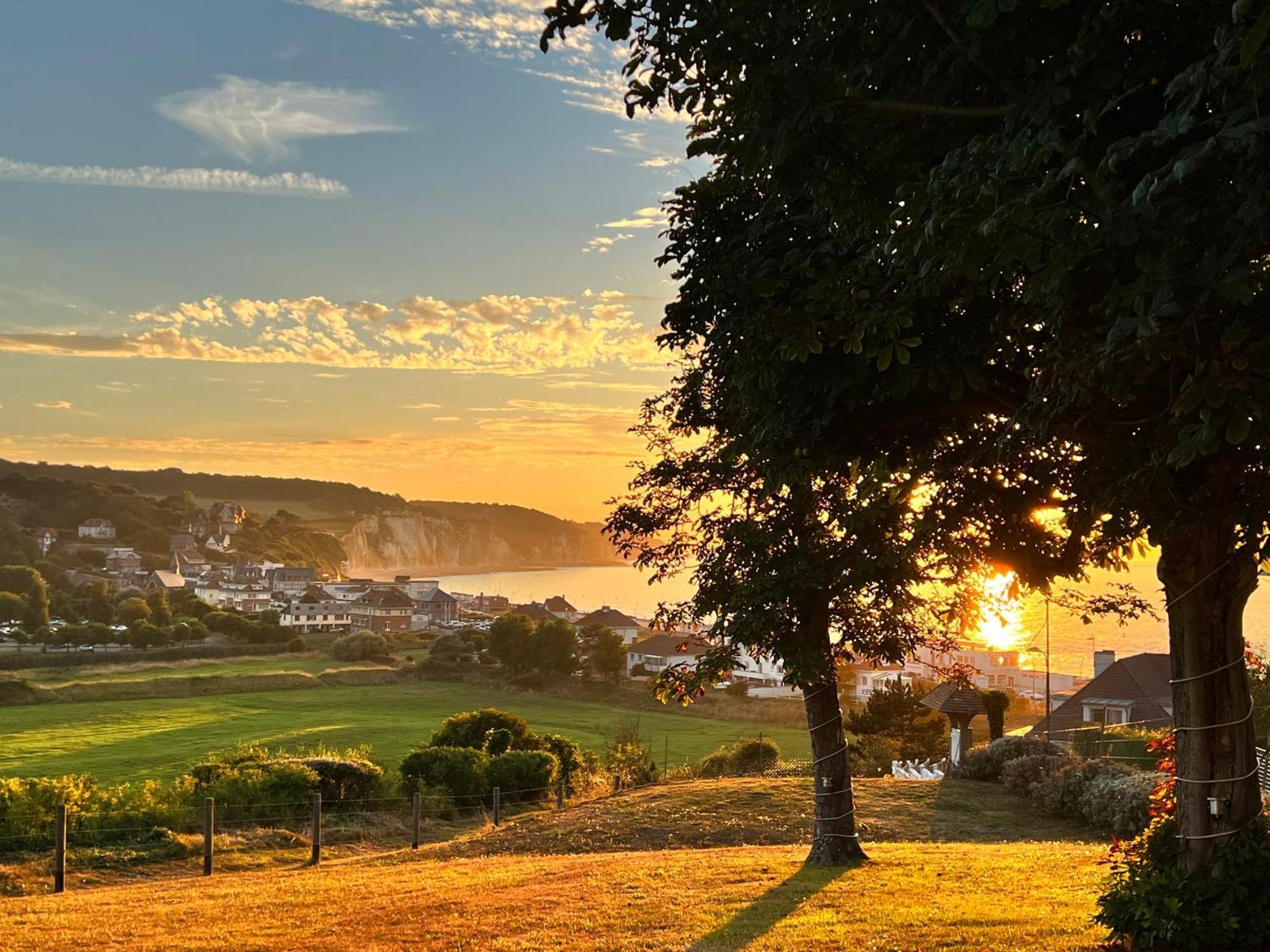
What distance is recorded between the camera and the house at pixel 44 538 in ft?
418

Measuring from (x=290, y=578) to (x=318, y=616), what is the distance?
99.6ft

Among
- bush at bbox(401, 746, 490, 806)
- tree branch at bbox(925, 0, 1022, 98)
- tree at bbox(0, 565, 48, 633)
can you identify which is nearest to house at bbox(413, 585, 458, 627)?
tree at bbox(0, 565, 48, 633)

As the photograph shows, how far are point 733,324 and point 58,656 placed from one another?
3224 inches

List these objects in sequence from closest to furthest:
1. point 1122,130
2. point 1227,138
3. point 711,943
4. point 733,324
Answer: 1. point 1227,138
2. point 1122,130
3. point 733,324
4. point 711,943

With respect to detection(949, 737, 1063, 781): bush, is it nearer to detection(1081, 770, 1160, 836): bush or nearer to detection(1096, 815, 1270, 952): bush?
detection(1081, 770, 1160, 836): bush

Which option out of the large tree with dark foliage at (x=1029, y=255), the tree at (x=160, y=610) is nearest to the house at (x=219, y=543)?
the tree at (x=160, y=610)

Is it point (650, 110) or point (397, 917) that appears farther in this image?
point (397, 917)

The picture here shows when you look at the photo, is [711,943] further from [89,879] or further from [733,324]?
[89,879]

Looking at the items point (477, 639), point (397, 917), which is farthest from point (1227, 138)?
point (477, 639)

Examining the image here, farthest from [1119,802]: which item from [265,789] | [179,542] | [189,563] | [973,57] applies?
[179,542]

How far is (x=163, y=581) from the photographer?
119125 mm

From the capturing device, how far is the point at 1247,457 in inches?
219

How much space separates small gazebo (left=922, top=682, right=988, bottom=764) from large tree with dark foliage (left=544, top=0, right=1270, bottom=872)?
22494mm

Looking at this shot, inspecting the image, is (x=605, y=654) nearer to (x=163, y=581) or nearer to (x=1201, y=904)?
(x=1201, y=904)
